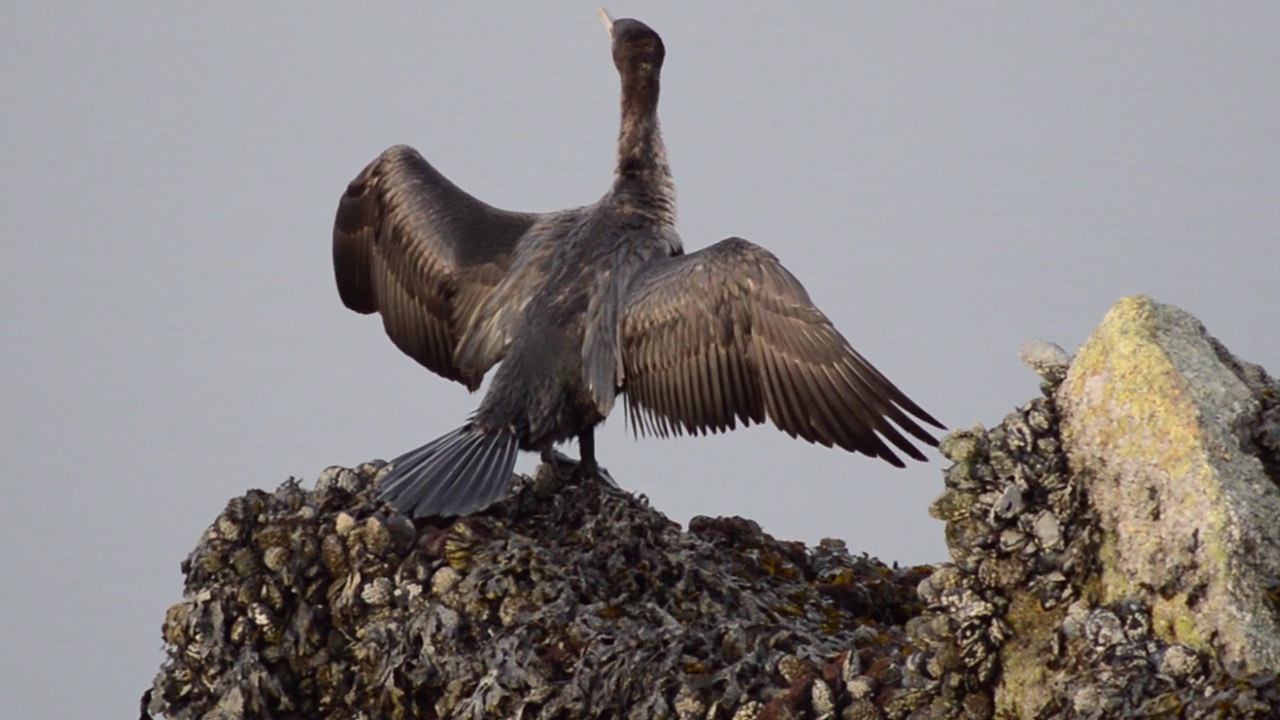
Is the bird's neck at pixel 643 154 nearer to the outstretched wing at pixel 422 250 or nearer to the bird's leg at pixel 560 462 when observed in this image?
the outstretched wing at pixel 422 250

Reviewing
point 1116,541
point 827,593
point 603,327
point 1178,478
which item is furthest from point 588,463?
point 1178,478

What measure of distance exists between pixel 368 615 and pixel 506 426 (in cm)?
162

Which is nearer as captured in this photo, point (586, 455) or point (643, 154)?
point (586, 455)

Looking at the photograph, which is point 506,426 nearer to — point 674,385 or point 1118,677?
point 674,385

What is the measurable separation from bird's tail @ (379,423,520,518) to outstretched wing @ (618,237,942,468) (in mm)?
668

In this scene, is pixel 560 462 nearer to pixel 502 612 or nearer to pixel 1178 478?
pixel 502 612

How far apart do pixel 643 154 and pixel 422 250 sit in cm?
114

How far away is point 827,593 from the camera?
→ 6.43m

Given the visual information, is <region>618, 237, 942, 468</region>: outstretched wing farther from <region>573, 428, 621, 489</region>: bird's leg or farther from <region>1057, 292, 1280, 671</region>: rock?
<region>1057, 292, 1280, 671</region>: rock

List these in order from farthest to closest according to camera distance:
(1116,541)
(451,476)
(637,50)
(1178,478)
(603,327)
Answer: (637,50), (603,327), (451,476), (1116,541), (1178,478)

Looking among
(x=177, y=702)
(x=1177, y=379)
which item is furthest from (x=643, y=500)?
(x=1177, y=379)

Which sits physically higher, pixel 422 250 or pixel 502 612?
pixel 422 250

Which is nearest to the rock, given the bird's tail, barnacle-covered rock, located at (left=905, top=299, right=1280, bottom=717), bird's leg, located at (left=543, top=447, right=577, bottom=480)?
barnacle-covered rock, located at (left=905, top=299, right=1280, bottom=717)

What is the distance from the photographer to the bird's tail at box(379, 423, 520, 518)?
667cm
